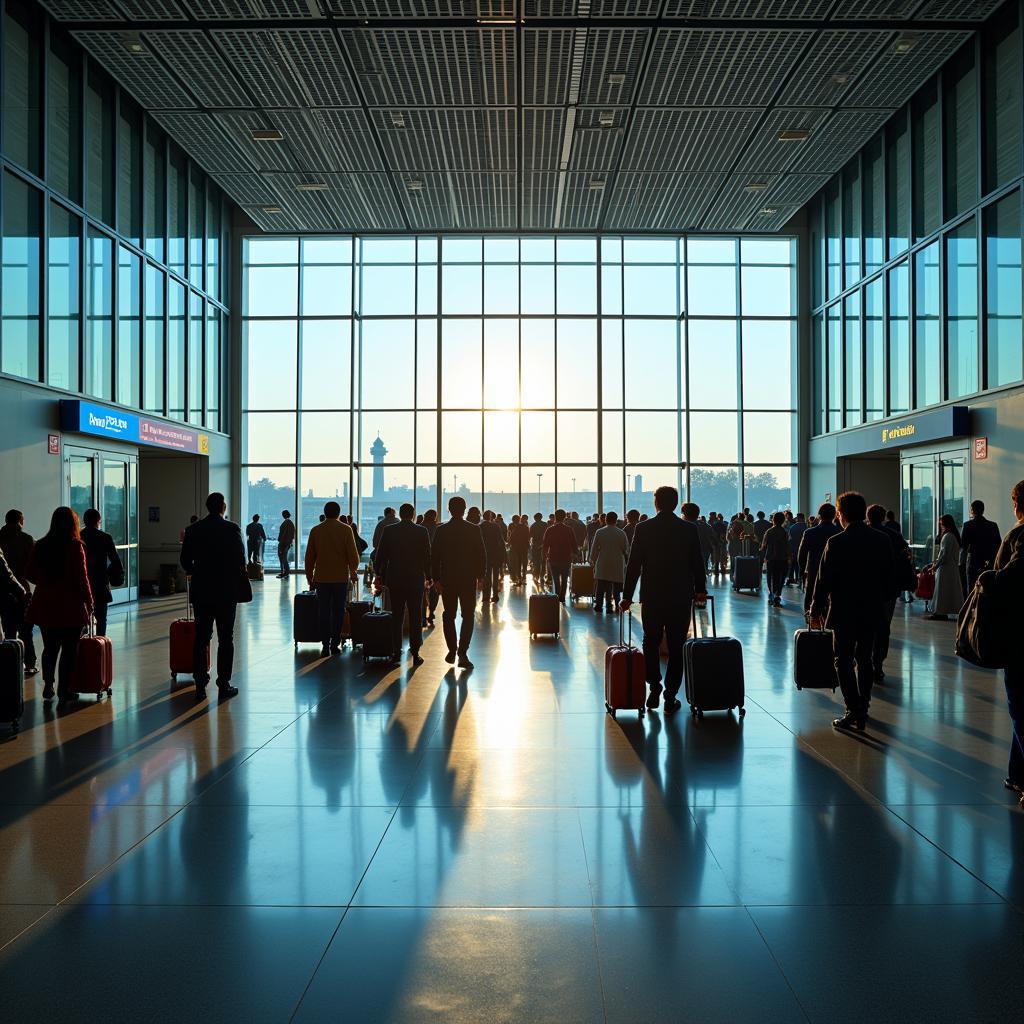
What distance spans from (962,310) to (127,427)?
16.2 meters

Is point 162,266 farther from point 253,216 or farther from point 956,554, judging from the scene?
point 956,554

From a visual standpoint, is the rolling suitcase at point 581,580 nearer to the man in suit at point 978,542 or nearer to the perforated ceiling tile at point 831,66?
the man in suit at point 978,542

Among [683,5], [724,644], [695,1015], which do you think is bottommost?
[695,1015]

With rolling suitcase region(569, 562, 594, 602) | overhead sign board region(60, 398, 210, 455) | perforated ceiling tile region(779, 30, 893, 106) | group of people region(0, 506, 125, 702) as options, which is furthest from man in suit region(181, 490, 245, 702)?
perforated ceiling tile region(779, 30, 893, 106)

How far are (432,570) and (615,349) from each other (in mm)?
18691

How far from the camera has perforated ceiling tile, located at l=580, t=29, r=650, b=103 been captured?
15.9m

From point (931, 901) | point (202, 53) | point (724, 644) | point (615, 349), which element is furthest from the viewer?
point (615, 349)

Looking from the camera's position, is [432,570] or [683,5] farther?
[683,5]

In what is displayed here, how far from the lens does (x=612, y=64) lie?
17000 mm

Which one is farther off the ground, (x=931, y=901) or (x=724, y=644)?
(x=724, y=644)

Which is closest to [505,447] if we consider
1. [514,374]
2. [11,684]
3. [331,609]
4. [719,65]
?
[514,374]

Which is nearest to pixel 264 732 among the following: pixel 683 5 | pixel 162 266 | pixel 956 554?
pixel 956 554

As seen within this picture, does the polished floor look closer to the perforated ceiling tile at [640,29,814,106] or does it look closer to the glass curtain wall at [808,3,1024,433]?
the glass curtain wall at [808,3,1024,433]

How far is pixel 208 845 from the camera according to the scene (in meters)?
4.62
